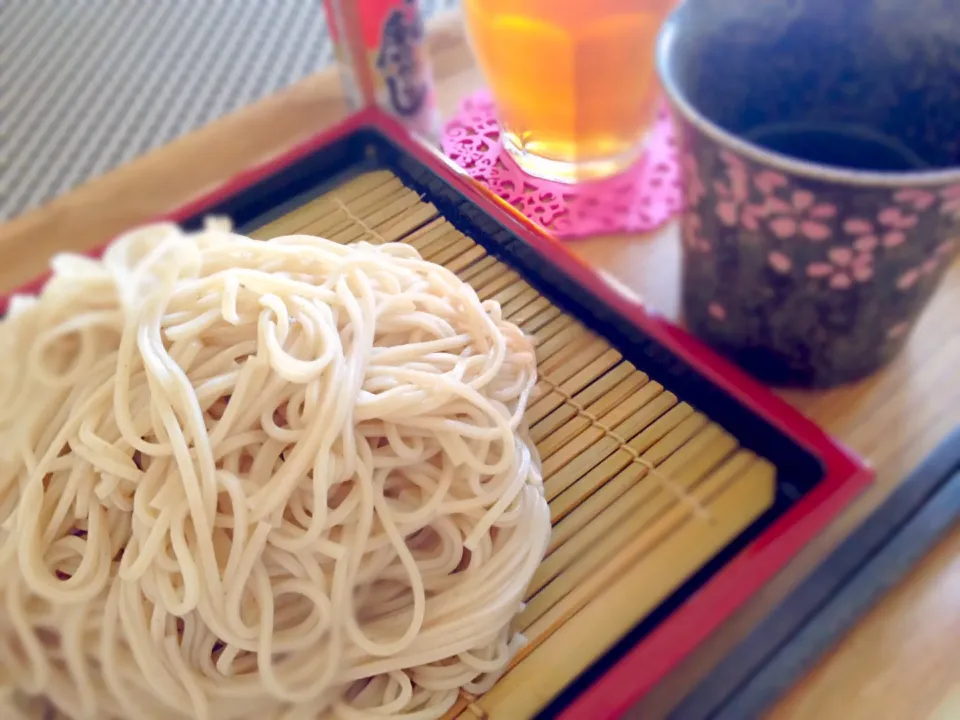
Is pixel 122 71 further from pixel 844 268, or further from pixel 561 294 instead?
pixel 844 268

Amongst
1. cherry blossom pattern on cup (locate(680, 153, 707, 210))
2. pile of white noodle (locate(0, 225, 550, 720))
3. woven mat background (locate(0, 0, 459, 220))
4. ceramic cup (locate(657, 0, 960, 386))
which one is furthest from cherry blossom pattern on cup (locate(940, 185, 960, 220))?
woven mat background (locate(0, 0, 459, 220))

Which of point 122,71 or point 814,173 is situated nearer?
point 814,173

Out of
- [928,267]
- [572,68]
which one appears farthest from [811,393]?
[572,68]

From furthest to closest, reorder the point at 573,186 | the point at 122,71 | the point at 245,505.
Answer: the point at 122,71, the point at 573,186, the point at 245,505

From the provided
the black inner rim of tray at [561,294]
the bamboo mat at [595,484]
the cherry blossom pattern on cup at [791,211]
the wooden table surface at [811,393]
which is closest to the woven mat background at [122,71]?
the wooden table surface at [811,393]

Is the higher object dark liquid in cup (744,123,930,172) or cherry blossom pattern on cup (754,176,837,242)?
cherry blossom pattern on cup (754,176,837,242)

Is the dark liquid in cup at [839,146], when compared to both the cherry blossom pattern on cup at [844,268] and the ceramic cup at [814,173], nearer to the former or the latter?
the ceramic cup at [814,173]

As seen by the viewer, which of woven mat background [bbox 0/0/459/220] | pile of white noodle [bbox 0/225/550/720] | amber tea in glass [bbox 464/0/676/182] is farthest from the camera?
woven mat background [bbox 0/0/459/220]

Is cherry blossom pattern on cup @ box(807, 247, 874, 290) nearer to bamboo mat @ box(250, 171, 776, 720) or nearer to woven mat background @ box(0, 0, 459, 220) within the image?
bamboo mat @ box(250, 171, 776, 720)
